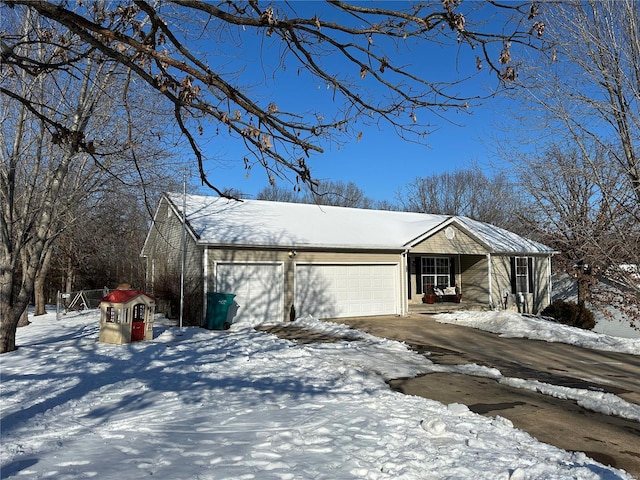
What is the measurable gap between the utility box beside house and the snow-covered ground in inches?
42.5

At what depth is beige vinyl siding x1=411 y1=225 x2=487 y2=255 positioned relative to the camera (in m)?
19.1

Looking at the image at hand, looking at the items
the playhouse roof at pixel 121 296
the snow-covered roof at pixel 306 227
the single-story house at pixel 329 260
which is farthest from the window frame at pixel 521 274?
the playhouse roof at pixel 121 296

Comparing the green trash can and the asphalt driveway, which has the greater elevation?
the green trash can

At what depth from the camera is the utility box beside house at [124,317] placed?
36.2ft

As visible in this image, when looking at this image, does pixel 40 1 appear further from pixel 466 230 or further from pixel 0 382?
pixel 466 230

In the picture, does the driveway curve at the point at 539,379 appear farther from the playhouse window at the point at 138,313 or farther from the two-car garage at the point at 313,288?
the playhouse window at the point at 138,313

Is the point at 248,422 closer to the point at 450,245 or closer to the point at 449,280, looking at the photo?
the point at 450,245

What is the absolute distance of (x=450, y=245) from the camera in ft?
A: 65.1

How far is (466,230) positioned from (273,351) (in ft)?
41.8

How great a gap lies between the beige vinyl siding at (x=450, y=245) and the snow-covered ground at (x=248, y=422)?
965 cm

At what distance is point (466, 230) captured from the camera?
20.3 metres

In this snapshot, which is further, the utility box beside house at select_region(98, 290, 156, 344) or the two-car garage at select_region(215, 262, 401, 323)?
Answer: the two-car garage at select_region(215, 262, 401, 323)

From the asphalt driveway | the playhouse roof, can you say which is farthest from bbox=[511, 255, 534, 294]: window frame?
the playhouse roof

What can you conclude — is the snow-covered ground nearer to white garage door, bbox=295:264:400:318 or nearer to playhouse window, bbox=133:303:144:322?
playhouse window, bbox=133:303:144:322
